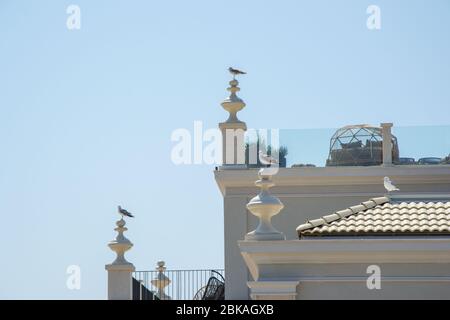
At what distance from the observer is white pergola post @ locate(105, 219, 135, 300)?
32.8 metres

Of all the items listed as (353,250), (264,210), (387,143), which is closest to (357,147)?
(387,143)

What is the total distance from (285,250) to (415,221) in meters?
2.80

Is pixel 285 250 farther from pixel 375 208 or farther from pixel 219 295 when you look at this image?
pixel 219 295

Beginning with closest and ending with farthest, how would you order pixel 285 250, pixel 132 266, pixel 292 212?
1. pixel 285 250
2. pixel 132 266
3. pixel 292 212

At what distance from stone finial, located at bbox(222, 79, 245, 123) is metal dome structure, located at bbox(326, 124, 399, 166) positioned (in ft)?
8.10

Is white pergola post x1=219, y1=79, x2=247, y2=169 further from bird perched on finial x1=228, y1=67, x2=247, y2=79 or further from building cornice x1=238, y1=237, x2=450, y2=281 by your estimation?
building cornice x1=238, y1=237, x2=450, y2=281

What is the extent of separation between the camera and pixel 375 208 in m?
29.3

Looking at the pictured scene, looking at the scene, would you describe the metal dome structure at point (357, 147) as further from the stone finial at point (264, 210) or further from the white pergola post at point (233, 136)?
the stone finial at point (264, 210)

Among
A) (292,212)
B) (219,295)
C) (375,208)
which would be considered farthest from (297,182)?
(375,208)

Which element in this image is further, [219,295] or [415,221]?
[219,295]

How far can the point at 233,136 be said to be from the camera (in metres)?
35.9

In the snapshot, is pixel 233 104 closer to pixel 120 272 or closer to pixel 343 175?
pixel 343 175

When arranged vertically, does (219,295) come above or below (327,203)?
below

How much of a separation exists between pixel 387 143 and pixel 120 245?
7.43m
